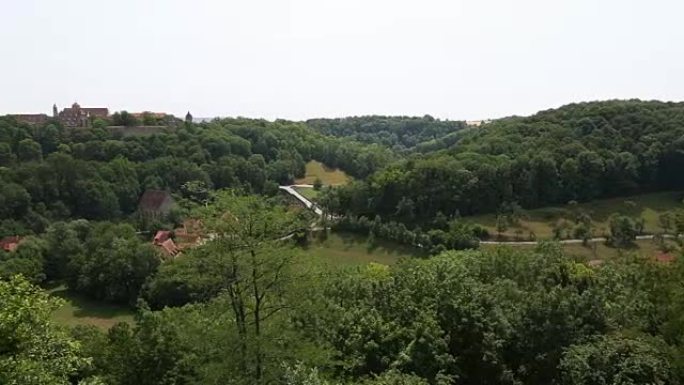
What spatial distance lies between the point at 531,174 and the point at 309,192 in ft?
101

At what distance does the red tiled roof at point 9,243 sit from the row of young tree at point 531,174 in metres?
31.2

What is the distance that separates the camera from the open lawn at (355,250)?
5191 centimetres

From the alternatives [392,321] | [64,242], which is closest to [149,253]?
[64,242]

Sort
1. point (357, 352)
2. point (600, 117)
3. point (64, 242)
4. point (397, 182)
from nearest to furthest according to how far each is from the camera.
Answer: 1. point (357, 352)
2. point (64, 242)
3. point (397, 182)
4. point (600, 117)

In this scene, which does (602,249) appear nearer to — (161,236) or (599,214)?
(599,214)

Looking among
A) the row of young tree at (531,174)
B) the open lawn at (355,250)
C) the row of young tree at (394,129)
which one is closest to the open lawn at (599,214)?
the row of young tree at (531,174)

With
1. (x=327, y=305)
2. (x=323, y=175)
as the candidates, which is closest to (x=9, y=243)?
(x=327, y=305)

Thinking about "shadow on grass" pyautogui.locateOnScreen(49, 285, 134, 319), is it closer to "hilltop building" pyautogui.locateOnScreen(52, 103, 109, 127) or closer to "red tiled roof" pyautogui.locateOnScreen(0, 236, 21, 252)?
"red tiled roof" pyautogui.locateOnScreen(0, 236, 21, 252)

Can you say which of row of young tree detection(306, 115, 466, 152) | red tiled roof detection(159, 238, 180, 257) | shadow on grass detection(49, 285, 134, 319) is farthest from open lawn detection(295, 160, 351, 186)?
row of young tree detection(306, 115, 466, 152)

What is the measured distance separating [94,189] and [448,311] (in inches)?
2276

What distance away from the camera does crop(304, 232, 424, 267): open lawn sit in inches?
2044

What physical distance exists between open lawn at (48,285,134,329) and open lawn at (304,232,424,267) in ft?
53.3

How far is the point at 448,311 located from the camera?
18.2 metres

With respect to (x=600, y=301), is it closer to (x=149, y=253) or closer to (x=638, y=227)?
(x=149, y=253)
